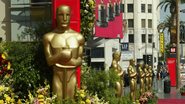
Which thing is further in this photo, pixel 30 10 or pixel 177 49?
pixel 177 49

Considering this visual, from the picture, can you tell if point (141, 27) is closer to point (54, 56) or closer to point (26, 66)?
point (26, 66)

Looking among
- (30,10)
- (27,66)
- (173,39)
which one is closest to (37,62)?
(27,66)

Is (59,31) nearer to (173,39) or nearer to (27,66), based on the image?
(27,66)

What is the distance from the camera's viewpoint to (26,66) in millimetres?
9719

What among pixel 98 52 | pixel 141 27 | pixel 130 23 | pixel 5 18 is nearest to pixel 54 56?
pixel 5 18

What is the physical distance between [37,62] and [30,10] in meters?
20.5

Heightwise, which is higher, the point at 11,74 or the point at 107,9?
the point at 107,9

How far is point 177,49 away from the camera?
39.6 m

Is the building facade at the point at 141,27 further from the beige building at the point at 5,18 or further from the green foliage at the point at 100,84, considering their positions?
the green foliage at the point at 100,84

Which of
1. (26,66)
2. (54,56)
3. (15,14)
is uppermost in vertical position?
(15,14)

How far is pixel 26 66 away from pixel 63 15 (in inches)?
47.0

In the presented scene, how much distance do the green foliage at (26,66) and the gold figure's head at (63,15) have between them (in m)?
0.74

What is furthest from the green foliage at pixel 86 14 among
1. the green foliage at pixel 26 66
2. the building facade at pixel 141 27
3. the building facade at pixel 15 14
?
the building facade at pixel 141 27

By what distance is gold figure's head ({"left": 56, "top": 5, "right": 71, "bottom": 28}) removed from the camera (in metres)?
9.41
